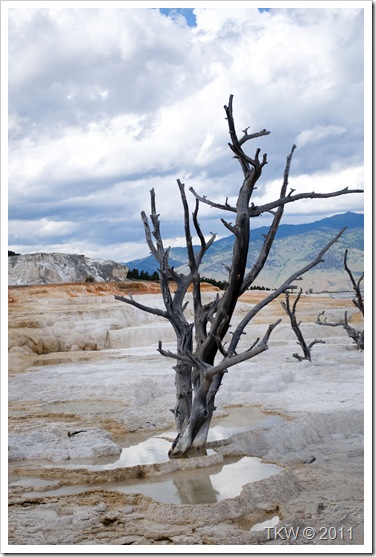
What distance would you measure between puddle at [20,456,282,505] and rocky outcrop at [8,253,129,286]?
37.9 meters

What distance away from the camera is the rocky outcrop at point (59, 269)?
146ft

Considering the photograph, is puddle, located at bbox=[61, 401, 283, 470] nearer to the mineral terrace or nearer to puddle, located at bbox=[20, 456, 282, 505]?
the mineral terrace

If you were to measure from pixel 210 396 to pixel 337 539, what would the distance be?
111 inches

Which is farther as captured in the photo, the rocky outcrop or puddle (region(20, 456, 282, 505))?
the rocky outcrop

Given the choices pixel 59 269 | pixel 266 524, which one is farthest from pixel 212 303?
pixel 59 269

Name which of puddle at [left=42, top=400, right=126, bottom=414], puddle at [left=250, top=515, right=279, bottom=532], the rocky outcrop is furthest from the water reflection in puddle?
the rocky outcrop

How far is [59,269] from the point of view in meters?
46.0

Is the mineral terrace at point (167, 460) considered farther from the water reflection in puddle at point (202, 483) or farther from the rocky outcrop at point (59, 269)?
the rocky outcrop at point (59, 269)

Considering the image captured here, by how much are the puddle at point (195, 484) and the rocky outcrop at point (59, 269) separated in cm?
3789

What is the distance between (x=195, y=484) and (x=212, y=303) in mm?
2155

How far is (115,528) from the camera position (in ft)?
18.1

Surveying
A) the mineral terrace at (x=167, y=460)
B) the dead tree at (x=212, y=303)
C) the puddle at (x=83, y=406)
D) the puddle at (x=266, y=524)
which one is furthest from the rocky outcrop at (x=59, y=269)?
the puddle at (x=266, y=524)

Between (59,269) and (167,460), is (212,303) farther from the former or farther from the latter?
(59,269)

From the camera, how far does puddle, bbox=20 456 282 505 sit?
20.8 ft
